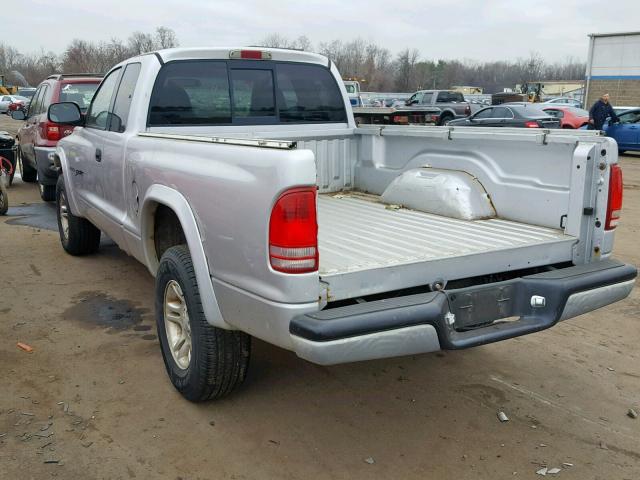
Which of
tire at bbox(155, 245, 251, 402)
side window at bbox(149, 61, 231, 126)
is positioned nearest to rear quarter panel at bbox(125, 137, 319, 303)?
tire at bbox(155, 245, 251, 402)

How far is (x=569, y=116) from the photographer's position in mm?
21641

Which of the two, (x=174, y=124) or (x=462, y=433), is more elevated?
(x=174, y=124)

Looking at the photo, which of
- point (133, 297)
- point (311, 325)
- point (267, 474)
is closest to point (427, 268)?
point (311, 325)

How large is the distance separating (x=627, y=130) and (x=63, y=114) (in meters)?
17.2

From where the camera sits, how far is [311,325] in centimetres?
258

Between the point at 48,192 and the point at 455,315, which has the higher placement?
the point at 455,315

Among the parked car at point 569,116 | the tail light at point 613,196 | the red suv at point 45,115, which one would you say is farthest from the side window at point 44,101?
the parked car at point 569,116

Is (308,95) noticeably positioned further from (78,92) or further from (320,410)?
(78,92)

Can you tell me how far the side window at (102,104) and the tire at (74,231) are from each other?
45.8 inches

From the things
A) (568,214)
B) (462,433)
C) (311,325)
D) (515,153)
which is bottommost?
(462,433)

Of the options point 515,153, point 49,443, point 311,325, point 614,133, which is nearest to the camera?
point 311,325

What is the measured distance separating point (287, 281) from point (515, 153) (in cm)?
197

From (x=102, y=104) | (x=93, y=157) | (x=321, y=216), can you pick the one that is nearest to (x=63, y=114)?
(x=102, y=104)

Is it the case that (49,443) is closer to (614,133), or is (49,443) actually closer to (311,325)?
(311,325)
